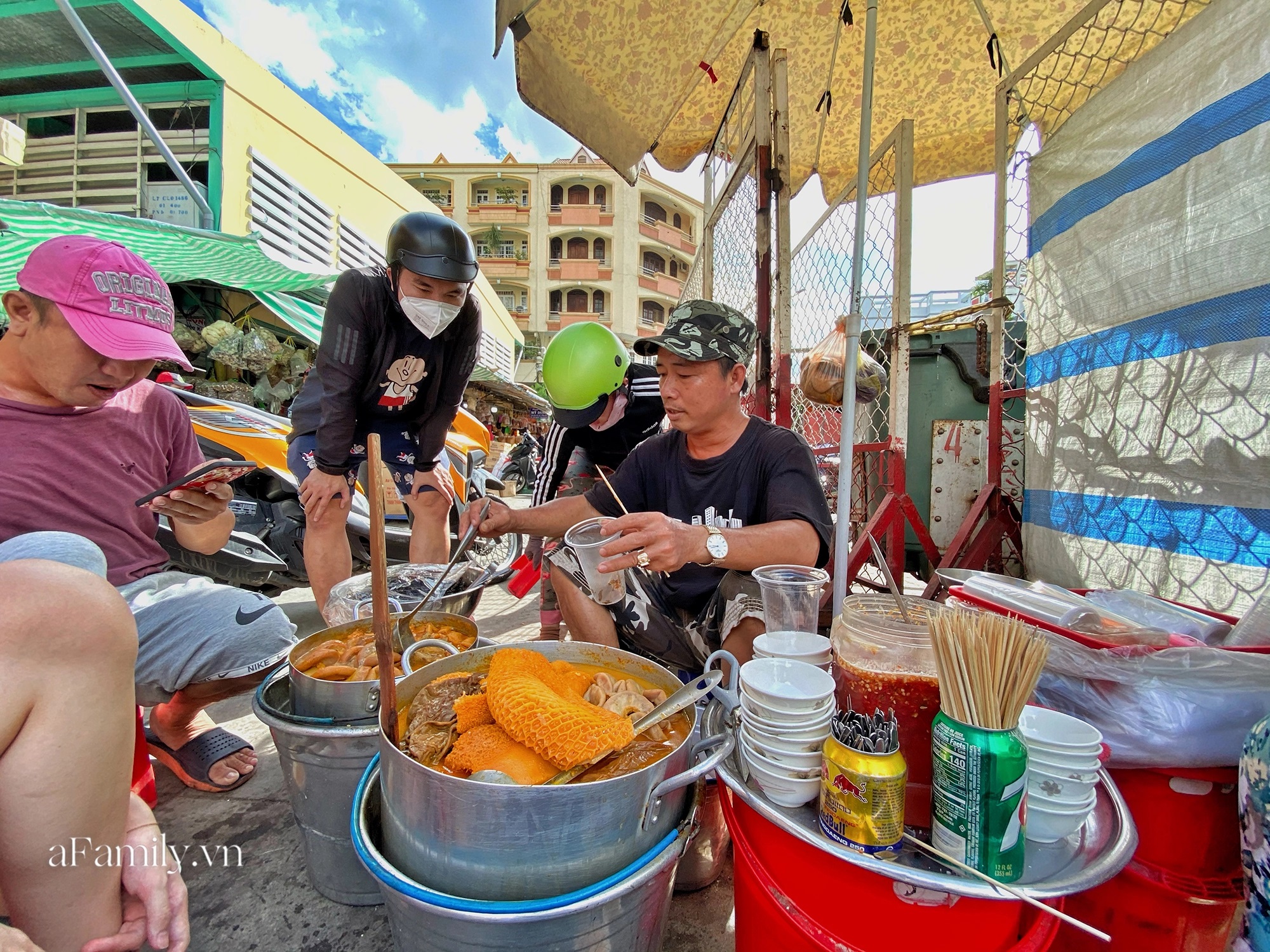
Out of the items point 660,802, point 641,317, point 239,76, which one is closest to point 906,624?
point 660,802

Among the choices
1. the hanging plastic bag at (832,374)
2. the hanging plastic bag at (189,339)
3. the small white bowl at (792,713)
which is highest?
the hanging plastic bag at (189,339)

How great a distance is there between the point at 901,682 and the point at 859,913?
391mm

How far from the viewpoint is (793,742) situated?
1.01 meters

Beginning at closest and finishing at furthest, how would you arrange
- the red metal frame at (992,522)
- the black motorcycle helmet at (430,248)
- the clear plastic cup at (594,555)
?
the clear plastic cup at (594,555) < the black motorcycle helmet at (430,248) < the red metal frame at (992,522)

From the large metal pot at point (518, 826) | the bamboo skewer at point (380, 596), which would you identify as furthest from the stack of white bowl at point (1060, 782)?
the bamboo skewer at point (380, 596)

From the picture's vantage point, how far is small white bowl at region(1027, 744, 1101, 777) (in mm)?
930

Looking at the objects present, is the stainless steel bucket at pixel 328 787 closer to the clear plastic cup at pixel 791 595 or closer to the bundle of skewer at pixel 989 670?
the clear plastic cup at pixel 791 595

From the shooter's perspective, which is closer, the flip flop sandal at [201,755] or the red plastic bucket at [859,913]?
the red plastic bucket at [859,913]

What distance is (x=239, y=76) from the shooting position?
8.05 metres

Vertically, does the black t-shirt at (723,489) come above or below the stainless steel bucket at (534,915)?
above

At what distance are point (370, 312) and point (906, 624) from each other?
257cm

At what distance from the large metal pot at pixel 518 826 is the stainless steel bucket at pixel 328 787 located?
371mm

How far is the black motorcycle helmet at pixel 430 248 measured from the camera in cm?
253

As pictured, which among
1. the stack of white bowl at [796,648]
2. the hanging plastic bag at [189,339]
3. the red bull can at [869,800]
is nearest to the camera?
the red bull can at [869,800]
